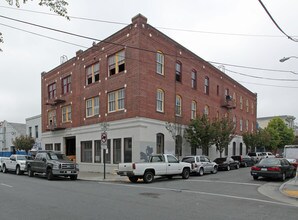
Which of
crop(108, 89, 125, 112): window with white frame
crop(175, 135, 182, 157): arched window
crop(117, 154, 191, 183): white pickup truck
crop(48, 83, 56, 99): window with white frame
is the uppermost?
crop(48, 83, 56, 99): window with white frame

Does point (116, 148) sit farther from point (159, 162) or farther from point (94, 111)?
point (159, 162)

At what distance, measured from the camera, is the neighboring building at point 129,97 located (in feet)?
87.2

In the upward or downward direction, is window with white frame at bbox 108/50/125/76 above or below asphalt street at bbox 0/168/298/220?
above

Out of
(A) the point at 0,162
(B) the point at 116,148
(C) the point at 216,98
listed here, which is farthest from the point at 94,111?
(C) the point at 216,98

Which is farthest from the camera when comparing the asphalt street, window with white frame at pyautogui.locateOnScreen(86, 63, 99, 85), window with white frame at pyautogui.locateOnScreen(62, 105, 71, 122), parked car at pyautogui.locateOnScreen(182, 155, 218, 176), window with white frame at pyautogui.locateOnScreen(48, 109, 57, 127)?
window with white frame at pyautogui.locateOnScreen(48, 109, 57, 127)

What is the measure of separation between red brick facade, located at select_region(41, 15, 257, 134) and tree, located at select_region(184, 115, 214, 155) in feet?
4.30

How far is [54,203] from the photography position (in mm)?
11367

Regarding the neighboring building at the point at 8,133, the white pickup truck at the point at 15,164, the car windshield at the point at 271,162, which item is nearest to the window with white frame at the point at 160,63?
the car windshield at the point at 271,162

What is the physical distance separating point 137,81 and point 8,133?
44313 mm

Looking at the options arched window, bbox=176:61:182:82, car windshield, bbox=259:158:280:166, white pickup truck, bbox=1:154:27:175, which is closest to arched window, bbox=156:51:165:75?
arched window, bbox=176:61:182:82

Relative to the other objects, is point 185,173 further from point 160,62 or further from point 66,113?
point 66,113

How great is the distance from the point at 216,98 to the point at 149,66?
14553 millimetres

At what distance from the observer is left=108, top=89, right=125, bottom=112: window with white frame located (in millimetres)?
28062

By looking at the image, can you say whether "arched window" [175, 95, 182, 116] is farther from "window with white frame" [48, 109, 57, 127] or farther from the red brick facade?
"window with white frame" [48, 109, 57, 127]
